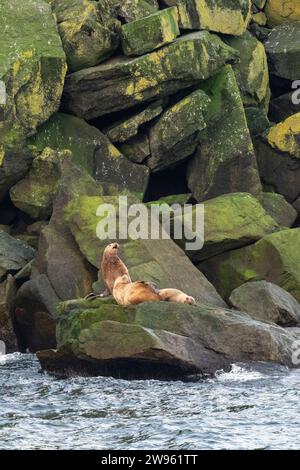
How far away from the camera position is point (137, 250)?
122 ft

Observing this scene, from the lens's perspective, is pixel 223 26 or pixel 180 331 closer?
pixel 180 331

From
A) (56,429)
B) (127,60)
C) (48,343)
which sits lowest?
(48,343)

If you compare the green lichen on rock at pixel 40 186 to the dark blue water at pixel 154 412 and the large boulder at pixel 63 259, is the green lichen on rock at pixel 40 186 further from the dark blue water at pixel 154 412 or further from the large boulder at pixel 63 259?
the dark blue water at pixel 154 412

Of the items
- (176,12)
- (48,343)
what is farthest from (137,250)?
(176,12)

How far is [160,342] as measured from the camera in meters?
28.9

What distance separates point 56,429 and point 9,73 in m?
21.2

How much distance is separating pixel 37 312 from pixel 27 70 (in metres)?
11.1

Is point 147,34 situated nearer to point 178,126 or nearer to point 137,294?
point 178,126

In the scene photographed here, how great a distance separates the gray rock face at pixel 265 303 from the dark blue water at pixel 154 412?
4169 millimetres

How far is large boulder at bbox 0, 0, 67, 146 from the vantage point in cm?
4338

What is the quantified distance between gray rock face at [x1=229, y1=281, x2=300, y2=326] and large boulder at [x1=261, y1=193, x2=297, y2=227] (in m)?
11.2

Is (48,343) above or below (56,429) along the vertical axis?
below

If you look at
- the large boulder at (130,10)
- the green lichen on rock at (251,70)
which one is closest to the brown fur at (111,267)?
the large boulder at (130,10)
